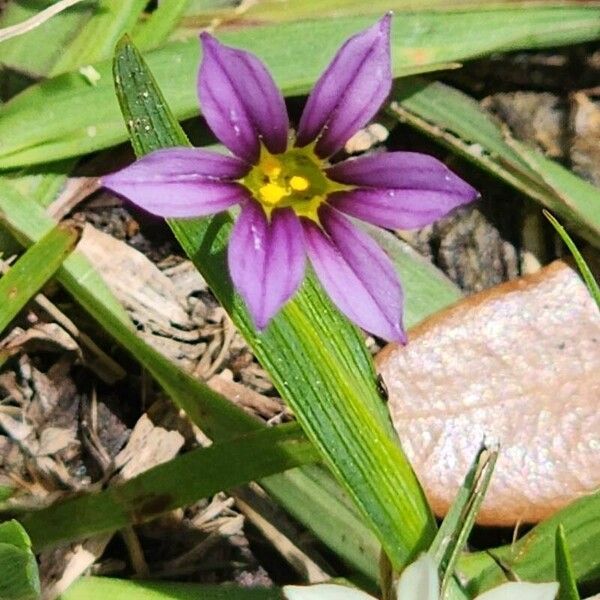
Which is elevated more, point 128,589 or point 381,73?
point 381,73

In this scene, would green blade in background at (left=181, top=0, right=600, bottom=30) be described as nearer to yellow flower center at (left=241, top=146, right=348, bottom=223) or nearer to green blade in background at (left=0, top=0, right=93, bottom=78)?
green blade in background at (left=0, top=0, right=93, bottom=78)

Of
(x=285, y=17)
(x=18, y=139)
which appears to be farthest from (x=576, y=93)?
(x=18, y=139)

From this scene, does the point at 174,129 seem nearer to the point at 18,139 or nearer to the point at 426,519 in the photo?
the point at 18,139

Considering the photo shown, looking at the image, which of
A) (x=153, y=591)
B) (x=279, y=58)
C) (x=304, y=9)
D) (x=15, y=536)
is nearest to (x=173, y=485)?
(x=153, y=591)

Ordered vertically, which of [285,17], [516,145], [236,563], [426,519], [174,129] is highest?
[285,17]

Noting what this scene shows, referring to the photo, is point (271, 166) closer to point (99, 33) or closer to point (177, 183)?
point (177, 183)

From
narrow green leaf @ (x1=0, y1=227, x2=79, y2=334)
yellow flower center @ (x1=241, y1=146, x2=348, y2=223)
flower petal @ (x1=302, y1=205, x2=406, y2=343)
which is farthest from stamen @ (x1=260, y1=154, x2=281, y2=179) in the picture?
narrow green leaf @ (x1=0, y1=227, x2=79, y2=334)
